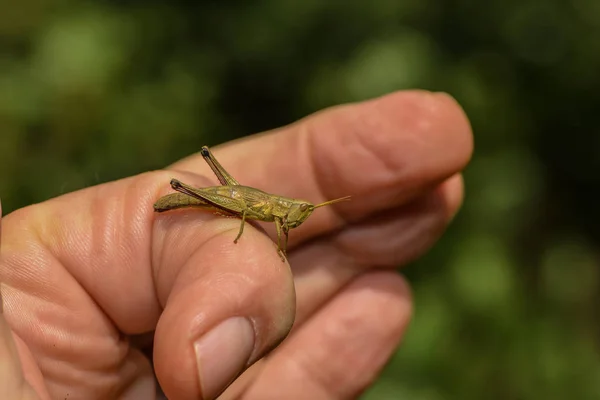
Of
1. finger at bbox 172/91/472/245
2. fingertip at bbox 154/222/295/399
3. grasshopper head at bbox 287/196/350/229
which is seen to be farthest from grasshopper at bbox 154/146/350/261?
finger at bbox 172/91/472/245

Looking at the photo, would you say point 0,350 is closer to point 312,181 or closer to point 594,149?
point 312,181

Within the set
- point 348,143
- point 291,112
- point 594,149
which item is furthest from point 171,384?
point 594,149

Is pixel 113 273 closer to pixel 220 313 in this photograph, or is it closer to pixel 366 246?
pixel 220 313

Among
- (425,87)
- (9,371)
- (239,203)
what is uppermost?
(9,371)

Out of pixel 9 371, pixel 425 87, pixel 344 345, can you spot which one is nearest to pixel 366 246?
pixel 344 345

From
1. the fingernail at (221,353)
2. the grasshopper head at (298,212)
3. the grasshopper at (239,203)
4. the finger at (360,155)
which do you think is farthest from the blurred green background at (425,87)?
the fingernail at (221,353)

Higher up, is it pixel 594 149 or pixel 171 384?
pixel 171 384
